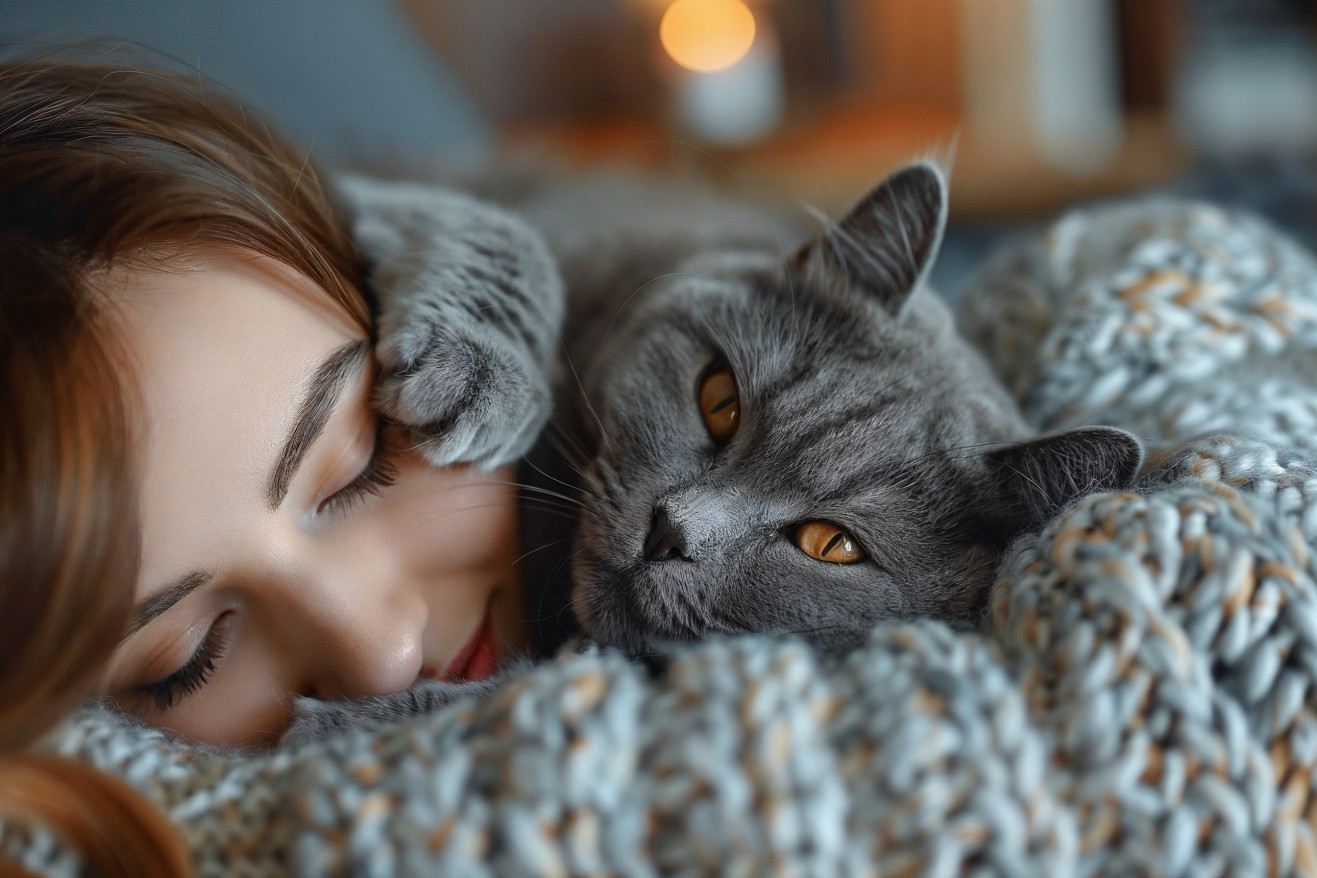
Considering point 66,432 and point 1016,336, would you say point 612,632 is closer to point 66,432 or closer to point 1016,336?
point 66,432

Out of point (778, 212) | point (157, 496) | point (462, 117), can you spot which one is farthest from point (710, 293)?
point (462, 117)

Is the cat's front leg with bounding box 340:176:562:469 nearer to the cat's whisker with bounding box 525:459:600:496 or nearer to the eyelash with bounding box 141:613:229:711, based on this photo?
the cat's whisker with bounding box 525:459:600:496

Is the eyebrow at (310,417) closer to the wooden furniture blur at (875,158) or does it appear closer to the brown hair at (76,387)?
the brown hair at (76,387)

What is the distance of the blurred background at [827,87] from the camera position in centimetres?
196

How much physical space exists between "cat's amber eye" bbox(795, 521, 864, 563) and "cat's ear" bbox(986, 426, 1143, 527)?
16 cm

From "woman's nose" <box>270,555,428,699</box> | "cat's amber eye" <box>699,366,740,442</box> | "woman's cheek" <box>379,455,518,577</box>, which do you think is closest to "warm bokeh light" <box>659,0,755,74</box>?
"cat's amber eye" <box>699,366,740,442</box>

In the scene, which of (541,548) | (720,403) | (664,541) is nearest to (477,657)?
(541,548)

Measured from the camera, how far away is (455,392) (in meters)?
0.86

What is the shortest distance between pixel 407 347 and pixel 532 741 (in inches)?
17.6

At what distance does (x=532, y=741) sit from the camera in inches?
21.4

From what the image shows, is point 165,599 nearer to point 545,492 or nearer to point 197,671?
point 197,671

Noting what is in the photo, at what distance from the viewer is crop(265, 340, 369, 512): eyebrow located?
746 mm

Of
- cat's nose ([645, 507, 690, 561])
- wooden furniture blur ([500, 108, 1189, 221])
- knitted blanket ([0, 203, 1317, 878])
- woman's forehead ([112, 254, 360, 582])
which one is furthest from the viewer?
wooden furniture blur ([500, 108, 1189, 221])

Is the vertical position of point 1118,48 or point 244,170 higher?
point 244,170
